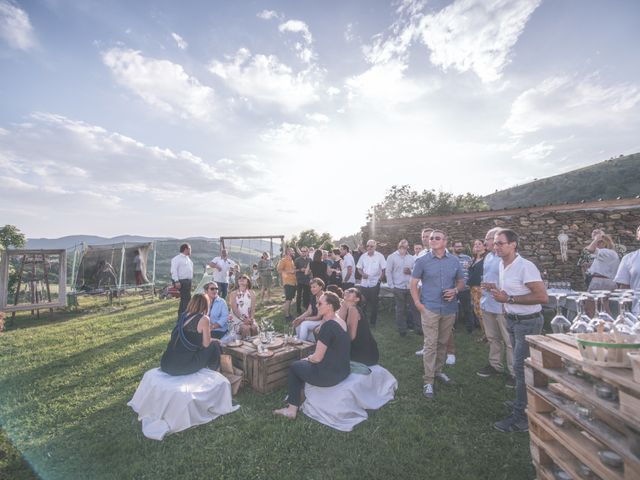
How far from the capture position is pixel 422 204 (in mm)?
35656

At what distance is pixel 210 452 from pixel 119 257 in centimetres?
1509

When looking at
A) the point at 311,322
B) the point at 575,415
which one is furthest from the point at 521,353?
the point at 311,322

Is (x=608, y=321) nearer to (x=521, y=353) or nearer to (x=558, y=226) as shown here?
(x=521, y=353)

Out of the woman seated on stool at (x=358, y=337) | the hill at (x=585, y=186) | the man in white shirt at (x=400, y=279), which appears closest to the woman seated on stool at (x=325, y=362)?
the woman seated on stool at (x=358, y=337)

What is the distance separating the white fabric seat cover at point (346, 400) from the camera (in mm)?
3615

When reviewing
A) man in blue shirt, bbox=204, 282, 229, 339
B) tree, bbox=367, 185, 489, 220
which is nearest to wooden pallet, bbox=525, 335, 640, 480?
man in blue shirt, bbox=204, 282, 229, 339

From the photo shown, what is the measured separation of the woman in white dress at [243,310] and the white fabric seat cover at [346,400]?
7.39ft

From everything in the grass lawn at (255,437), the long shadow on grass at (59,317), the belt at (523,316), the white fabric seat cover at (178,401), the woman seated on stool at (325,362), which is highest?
the belt at (523,316)

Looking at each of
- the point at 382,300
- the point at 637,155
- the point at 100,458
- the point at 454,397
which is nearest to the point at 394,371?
the point at 454,397

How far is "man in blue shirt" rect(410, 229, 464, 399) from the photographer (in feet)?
13.7

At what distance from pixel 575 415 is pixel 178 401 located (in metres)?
3.69

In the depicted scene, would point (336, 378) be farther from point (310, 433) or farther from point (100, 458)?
point (100, 458)

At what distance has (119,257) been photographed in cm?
1539

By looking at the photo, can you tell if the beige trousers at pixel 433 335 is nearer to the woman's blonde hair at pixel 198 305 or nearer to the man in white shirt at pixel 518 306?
the man in white shirt at pixel 518 306
